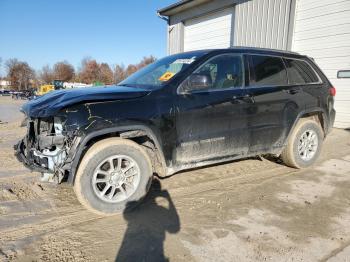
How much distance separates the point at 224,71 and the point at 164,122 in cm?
122

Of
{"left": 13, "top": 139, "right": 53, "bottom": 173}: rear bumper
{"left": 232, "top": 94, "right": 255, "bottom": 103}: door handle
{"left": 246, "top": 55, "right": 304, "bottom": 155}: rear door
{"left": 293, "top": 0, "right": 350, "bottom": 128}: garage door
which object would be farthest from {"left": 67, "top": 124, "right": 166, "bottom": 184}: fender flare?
{"left": 293, "top": 0, "right": 350, "bottom": 128}: garage door

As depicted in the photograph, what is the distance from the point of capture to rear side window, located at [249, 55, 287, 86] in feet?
14.1

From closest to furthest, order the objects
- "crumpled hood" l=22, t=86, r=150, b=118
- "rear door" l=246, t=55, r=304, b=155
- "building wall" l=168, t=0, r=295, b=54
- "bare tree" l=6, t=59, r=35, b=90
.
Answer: "crumpled hood" l=22, t=86, r=150, b=118, "rear door" l=246, t=55, r=304, b=155, "building wall" l=168, t=0, r=295, b=54, "bare tree" l=6, t=59, r=35, b=90

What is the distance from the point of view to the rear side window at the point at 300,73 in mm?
4820

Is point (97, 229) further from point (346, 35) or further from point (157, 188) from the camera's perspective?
point (346, 35)

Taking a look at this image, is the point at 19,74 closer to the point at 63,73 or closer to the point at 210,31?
the point at 63,73

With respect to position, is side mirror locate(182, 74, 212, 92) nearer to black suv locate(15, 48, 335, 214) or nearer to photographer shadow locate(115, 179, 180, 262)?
black suv locate(15, 48, 335, 214)

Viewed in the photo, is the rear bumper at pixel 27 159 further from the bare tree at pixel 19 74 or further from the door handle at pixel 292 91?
the bare tree at pixel 19 74

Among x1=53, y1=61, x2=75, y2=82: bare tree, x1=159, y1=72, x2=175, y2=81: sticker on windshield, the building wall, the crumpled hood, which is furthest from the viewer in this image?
x1=53, y1=61, x2=75, y2=82: bare tree

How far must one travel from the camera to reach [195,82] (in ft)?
12.0

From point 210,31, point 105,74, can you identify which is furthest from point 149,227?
point 105,74

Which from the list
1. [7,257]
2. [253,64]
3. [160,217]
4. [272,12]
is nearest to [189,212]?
[160,217]

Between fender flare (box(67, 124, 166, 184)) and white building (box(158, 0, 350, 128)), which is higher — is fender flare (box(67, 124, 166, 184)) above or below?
below

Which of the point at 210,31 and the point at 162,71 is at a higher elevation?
the point at 210,31
